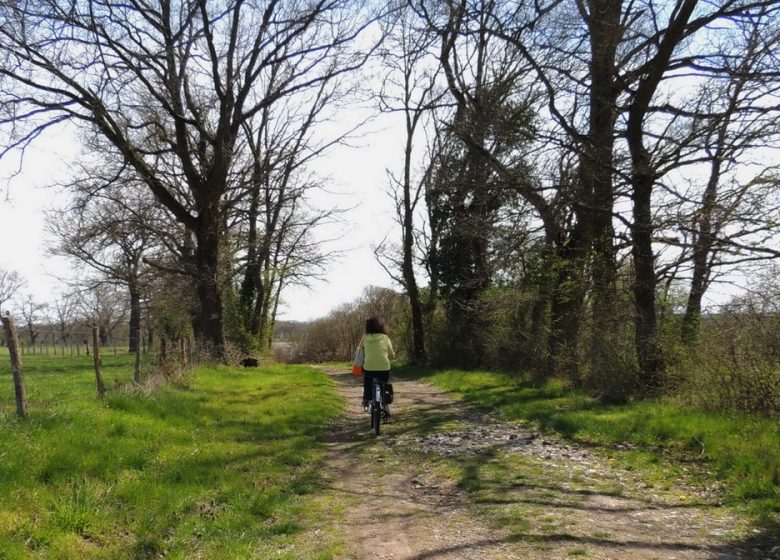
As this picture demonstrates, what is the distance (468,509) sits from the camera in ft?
17.9

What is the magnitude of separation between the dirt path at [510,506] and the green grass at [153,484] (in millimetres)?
543

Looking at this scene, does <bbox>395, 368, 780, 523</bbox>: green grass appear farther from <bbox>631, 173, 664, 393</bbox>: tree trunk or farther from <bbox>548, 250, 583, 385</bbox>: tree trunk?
<bbox>548, 250, 583, 385</bbox>: tree trunk

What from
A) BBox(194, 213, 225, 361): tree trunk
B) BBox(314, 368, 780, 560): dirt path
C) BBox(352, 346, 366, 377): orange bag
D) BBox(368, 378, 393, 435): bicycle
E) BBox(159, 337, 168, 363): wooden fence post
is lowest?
BBox(314, 368, 780, 560): dirt path

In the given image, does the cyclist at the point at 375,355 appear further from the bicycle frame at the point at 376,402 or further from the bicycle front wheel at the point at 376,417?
the bicycle front wheel at the point at 376,417

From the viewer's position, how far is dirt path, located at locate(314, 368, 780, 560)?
4.41 meters

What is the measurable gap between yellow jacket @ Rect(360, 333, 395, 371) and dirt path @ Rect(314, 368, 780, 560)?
1.33 m

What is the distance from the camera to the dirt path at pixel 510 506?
441cm

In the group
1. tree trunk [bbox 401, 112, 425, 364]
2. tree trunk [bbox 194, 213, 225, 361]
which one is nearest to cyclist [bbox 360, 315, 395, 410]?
tree trunk [bbox 194, 213, 225, 361]

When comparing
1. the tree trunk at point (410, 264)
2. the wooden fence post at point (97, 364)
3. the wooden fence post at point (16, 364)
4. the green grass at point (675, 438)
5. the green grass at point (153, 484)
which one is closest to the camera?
the green grass at point (153, 484)

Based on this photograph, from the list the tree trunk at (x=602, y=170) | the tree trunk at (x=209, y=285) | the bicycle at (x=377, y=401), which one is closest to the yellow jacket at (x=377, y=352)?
the bicycle at (x=377, y=401)

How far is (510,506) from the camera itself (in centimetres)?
547

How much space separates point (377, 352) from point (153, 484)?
4.72 m

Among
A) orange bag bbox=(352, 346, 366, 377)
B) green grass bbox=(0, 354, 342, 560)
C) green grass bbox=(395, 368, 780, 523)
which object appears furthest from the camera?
orange bag bbox=(352, 346, 366, 377)

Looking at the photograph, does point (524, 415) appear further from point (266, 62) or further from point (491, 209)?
point (266, 62)
